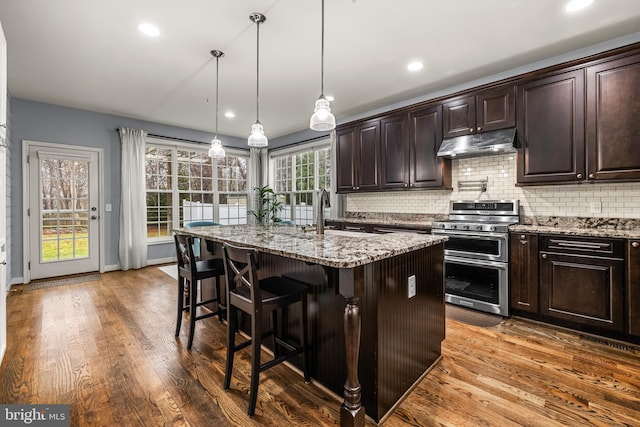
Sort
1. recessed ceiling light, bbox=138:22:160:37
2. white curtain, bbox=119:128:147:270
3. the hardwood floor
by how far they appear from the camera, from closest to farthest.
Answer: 1. the hardwood floor
2. recessed ceiling light, bbox=138:22:160:37
3. white curtain, bbox=119:128:147:270

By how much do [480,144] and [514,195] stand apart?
0.74 m

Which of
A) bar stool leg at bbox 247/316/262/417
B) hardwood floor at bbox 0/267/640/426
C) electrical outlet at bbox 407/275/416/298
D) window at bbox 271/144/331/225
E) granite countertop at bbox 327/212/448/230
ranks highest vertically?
window at bbox 271/144/331/225

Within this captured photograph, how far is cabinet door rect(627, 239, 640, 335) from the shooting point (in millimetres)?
2381

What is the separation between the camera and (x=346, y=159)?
4.91 m

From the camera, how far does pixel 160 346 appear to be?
8.09ft

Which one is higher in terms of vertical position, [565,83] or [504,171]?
Answer: [565,83]

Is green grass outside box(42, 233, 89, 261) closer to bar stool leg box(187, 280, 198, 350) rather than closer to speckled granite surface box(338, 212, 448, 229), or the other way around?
bar stool leg box(187, 280, 198, 350)

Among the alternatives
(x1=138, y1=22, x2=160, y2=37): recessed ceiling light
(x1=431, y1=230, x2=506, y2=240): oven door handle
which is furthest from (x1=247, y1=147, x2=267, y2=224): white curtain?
(x1=431, y1=230, x2=506, y2=240): oven door handle

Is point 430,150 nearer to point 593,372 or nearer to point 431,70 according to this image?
point 431,70

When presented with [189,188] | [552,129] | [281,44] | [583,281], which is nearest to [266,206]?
[189,188]

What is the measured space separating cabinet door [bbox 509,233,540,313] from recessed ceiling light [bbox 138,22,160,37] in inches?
150

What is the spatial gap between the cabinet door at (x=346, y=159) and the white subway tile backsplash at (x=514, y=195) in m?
0.59

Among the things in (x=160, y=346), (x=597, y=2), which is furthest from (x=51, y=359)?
(x=597, y=2)

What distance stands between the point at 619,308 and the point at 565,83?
203cm
